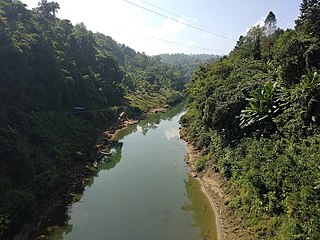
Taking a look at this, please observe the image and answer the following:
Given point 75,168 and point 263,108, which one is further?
point 75,168

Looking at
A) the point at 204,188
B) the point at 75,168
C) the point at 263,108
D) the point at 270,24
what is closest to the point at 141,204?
the point at 204,188

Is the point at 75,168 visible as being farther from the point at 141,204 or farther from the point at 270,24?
the point at 270,24

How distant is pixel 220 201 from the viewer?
74.5ft

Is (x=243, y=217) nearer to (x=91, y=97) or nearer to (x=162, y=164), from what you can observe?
(x=162, y=164)

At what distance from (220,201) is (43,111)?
2435 cm

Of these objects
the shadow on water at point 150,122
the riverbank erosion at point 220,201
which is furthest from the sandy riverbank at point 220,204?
the shadow on water at point 150,122

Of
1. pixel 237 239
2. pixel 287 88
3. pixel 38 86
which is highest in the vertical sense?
pixel 287 88

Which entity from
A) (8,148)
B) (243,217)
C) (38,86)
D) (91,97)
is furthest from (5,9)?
(243,217)

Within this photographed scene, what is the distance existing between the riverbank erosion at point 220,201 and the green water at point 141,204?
19.9 inches

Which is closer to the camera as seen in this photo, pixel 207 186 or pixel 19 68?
pixel 207 186

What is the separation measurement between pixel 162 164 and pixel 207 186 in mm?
8022

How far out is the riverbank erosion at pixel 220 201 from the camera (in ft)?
60.8

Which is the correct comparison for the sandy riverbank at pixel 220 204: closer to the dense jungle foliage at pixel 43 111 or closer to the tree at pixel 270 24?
the dense jungle foliage at pixel 43 111

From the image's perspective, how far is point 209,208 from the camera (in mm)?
22469
